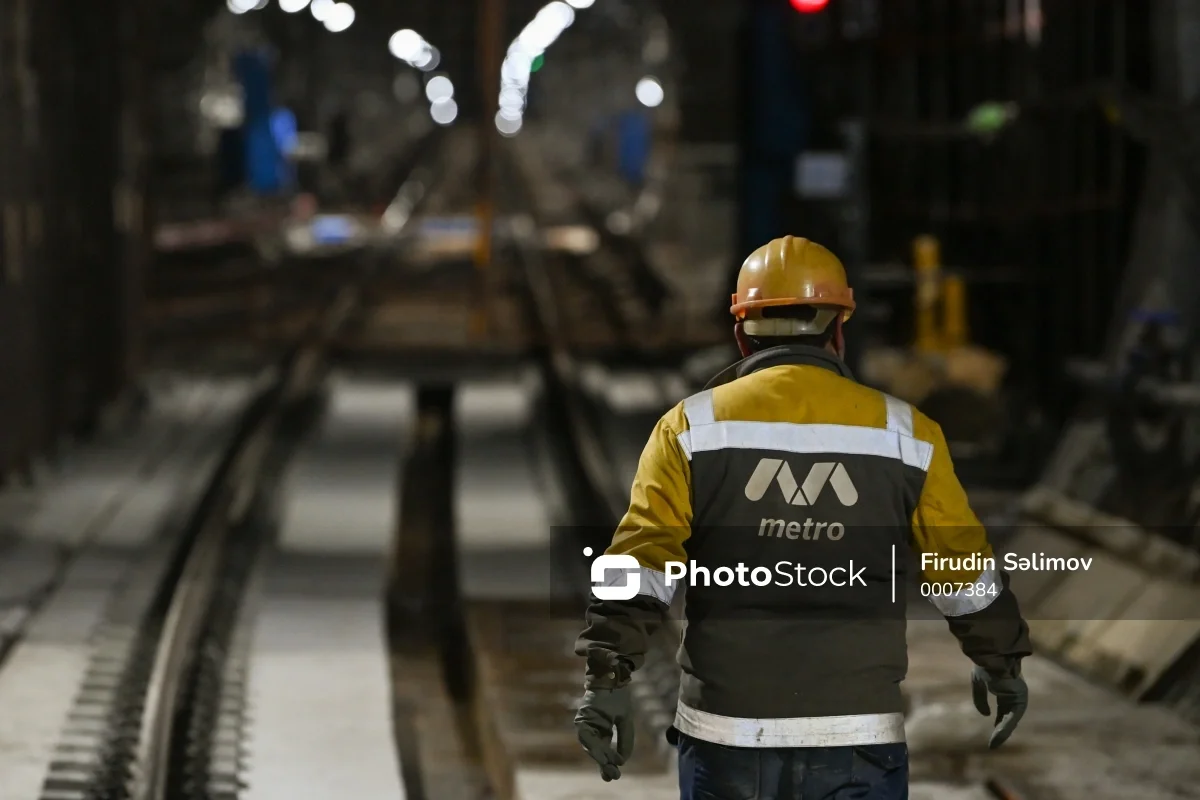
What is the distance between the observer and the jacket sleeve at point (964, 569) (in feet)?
12.8

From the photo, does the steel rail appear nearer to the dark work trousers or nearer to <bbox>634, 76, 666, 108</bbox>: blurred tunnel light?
the dark work trousers

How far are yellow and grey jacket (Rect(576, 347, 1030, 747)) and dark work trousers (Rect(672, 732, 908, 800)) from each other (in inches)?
1.0

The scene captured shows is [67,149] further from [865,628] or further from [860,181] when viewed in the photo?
[865,628]

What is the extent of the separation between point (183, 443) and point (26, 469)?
6.34ft

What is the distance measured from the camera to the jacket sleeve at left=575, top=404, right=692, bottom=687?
12.5ft

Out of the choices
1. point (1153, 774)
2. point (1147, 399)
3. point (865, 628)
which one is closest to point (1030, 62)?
point (1147, 399)

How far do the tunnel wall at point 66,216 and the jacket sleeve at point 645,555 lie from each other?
965 cm

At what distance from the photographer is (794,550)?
3.88m

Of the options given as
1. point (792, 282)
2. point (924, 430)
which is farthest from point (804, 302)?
point (924, 430)

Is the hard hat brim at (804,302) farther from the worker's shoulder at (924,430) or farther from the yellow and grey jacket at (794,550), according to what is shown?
the worker's shoulder at (924,430)

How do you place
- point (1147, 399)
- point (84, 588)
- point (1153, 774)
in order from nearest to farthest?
point (1153, 774) → point (1147, 399) → point (84, 588)

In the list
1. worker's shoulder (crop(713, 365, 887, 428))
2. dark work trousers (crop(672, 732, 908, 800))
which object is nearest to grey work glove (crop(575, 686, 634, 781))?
dark work trousers (crop(672, 732, 908, 800))

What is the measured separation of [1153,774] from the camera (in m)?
6.65

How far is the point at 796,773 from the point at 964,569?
51cm
